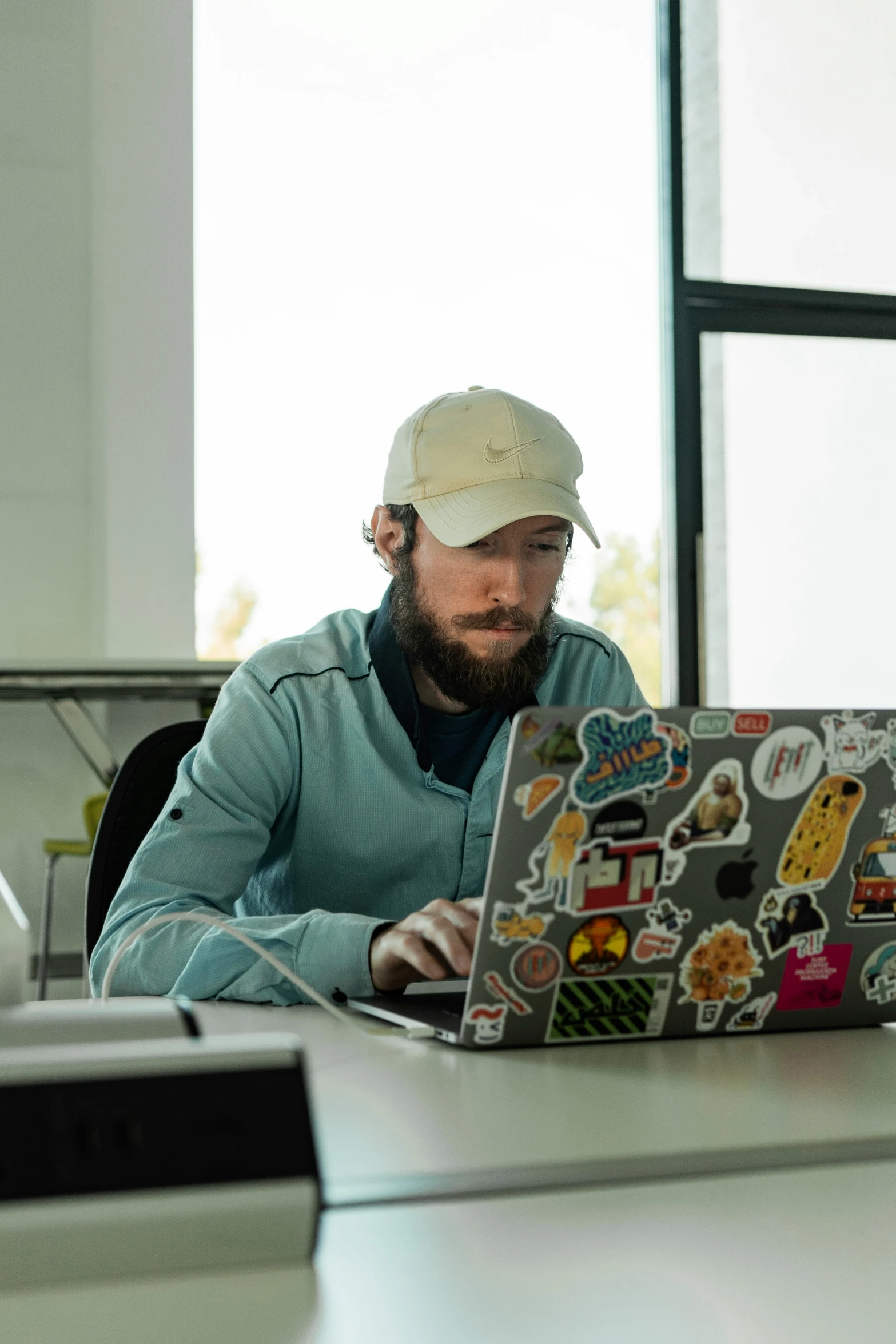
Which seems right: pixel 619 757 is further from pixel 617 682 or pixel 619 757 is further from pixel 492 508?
pixel 617 682

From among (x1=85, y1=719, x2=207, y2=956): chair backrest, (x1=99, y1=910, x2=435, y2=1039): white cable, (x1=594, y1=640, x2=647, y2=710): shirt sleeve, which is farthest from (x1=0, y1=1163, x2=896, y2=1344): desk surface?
(x1=594, y1=640, x2=647, y2=710): shirt sleeve

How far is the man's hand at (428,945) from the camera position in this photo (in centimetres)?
95

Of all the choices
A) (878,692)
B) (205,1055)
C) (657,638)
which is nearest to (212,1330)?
(205,1055)

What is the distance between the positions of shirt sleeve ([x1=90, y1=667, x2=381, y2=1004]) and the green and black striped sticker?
217 mm

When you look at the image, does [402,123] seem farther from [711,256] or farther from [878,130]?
[878,130]

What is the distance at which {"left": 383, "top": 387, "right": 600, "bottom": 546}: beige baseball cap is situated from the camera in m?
1.48

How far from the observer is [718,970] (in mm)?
900

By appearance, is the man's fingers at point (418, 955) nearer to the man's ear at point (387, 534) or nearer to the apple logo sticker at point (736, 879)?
the apple logo sticker at point (736, 879)

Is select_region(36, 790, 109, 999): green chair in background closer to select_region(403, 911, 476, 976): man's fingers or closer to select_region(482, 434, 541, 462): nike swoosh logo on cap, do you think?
select_region(482, 434, 541, 462): nike swoosh logo on cap

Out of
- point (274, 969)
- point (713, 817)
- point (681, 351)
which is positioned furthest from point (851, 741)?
point (681, 351)

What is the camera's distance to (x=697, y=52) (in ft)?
13.1

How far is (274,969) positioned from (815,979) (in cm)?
42

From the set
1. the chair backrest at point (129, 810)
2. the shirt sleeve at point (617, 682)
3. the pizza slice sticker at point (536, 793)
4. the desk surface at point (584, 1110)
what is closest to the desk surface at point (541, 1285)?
Result: the desk surface at point (584, 1110)

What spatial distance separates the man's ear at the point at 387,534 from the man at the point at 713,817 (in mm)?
852
